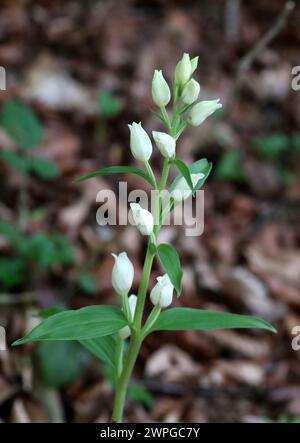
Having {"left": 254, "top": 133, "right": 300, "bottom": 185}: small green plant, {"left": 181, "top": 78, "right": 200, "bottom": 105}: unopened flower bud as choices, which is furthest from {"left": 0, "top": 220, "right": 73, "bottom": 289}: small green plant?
{"left": 254, "top": 133, "right": 300, "bottom": 185}: small green plant

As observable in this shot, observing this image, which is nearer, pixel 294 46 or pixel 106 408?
pixel 106 408

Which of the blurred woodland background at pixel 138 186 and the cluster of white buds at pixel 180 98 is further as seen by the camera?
the blurred woodland background at pixel 138 186

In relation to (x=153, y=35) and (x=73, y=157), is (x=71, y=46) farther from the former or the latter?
(x=73, y=157)

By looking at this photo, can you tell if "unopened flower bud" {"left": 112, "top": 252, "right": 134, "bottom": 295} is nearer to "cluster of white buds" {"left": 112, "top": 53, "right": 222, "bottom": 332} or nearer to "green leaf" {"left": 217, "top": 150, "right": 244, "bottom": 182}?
"cluster of white buds" {"left": 112, "top": 53, "right": 222, "bottom": 332}

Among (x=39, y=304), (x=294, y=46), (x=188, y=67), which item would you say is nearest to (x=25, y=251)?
(x=39, y=304)

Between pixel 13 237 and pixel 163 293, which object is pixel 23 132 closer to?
pixel 13 237

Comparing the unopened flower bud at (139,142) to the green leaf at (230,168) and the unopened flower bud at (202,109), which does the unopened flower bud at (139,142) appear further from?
the green leaf at (230,168)

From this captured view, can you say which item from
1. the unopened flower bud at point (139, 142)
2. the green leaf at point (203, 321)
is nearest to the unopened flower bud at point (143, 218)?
the unopened flower bud at point (139, 142)
